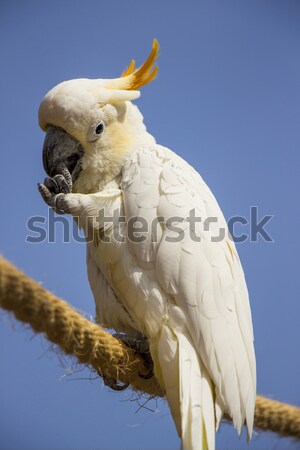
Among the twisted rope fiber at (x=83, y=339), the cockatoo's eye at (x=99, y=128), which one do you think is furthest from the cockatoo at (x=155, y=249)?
the twisted rope fiber at (x=83, y=339)

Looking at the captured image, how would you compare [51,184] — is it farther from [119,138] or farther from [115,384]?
[115,384]

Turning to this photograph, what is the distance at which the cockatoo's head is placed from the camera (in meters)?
2.13

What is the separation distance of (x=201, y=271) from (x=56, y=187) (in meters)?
0.65

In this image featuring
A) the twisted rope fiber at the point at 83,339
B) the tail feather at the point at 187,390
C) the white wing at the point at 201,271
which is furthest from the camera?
the white wing at the point at 201,271

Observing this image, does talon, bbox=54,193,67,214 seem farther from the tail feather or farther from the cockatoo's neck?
the tail feather

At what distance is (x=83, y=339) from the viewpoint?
155 cm

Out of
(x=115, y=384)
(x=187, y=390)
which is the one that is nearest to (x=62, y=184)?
(x=115, y=384)

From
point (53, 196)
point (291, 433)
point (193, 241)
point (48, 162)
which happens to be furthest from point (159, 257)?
point (291, 433)

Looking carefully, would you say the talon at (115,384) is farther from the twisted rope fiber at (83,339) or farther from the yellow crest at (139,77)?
the yellow crest at (139,77)

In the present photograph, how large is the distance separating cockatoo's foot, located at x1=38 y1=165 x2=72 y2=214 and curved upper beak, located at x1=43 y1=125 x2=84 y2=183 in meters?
0.03

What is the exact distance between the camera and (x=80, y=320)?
1.50 metres

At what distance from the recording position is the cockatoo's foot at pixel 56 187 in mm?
1983

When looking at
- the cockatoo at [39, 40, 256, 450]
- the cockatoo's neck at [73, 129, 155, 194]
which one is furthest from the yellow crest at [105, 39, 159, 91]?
the cockatoo's neck at [73, 129, 155, 194]

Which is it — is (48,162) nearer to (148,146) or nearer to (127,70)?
(148,146)
